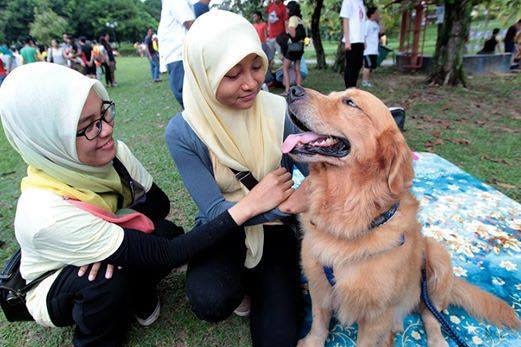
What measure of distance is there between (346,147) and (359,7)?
6166 millimetres

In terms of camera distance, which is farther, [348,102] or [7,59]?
[7,59]

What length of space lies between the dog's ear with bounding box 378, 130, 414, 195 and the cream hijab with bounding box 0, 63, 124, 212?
146cm

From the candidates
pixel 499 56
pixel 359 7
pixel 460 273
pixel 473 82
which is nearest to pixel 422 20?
pixel 499 56

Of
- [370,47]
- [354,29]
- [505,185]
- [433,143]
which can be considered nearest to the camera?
[505,185]

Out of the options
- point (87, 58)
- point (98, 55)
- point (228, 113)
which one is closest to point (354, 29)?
point (228, 113)

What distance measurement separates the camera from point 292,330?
78.2 inches

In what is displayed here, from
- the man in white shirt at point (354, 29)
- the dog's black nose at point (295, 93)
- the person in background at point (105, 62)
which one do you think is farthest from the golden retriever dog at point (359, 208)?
the person in background at point (105, 62)

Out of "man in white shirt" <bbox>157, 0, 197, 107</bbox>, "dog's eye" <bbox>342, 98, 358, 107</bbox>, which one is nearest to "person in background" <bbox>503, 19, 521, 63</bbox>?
"man in white shirt" <bbox>157, 0, 197, 107</bbox>

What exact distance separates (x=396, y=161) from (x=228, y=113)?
36.5 inches

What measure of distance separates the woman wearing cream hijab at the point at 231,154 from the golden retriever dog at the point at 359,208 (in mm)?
247

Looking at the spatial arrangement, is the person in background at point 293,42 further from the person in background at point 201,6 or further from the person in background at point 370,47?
the person in background at point 201,6

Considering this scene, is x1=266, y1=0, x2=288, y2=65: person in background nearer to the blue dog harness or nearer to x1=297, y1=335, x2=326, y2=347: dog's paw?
the blue dog harness

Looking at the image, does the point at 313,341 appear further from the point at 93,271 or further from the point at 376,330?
the point at 93,271

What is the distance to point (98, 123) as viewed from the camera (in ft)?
5.60
